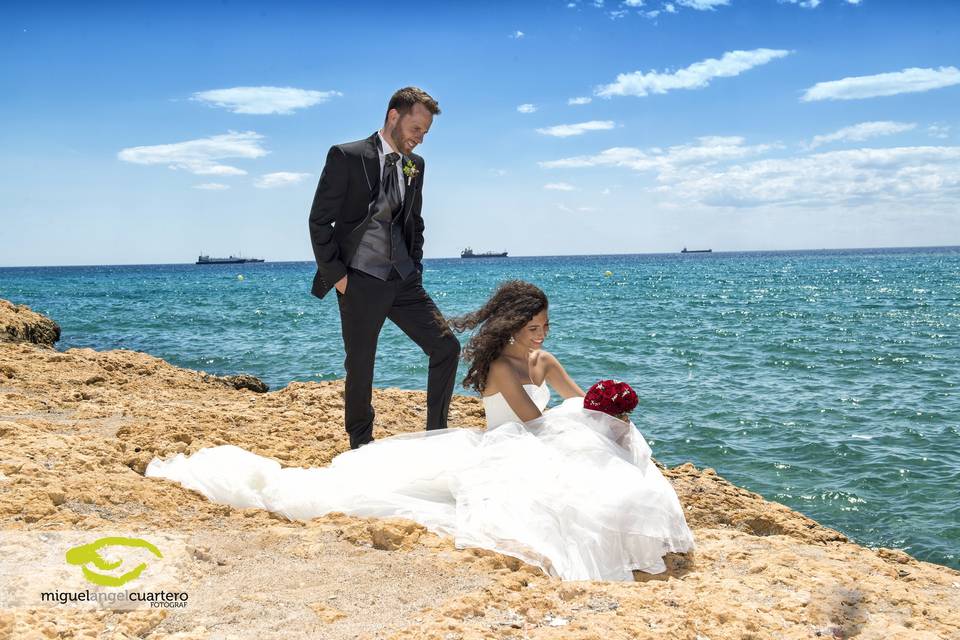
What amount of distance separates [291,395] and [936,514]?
6436 millimetres

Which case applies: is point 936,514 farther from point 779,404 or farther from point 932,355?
point 932,355

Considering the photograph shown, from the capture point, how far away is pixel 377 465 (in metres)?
4.29

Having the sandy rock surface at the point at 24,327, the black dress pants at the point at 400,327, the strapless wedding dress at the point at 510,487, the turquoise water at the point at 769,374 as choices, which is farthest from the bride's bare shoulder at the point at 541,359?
the sandy rock surface at the point at 24,327

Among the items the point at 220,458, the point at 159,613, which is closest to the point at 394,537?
the point at 159,613

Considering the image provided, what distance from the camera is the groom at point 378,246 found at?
4.80 metres

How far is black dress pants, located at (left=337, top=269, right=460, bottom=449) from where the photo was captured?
500 centimetres

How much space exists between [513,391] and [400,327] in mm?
1073

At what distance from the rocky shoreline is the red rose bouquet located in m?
0.84

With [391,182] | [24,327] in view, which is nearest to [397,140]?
[391,182]

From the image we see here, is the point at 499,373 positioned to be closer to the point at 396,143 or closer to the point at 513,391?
the point at 513,391

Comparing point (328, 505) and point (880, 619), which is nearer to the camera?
point (880, 619)

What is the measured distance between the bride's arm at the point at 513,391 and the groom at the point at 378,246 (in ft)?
2.37

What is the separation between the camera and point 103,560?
314cm

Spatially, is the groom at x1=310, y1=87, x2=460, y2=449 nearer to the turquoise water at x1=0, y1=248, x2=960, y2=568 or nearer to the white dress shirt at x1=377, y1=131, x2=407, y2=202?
the white dress shirt at x1=377, y1=131, x2=407, y2=202
